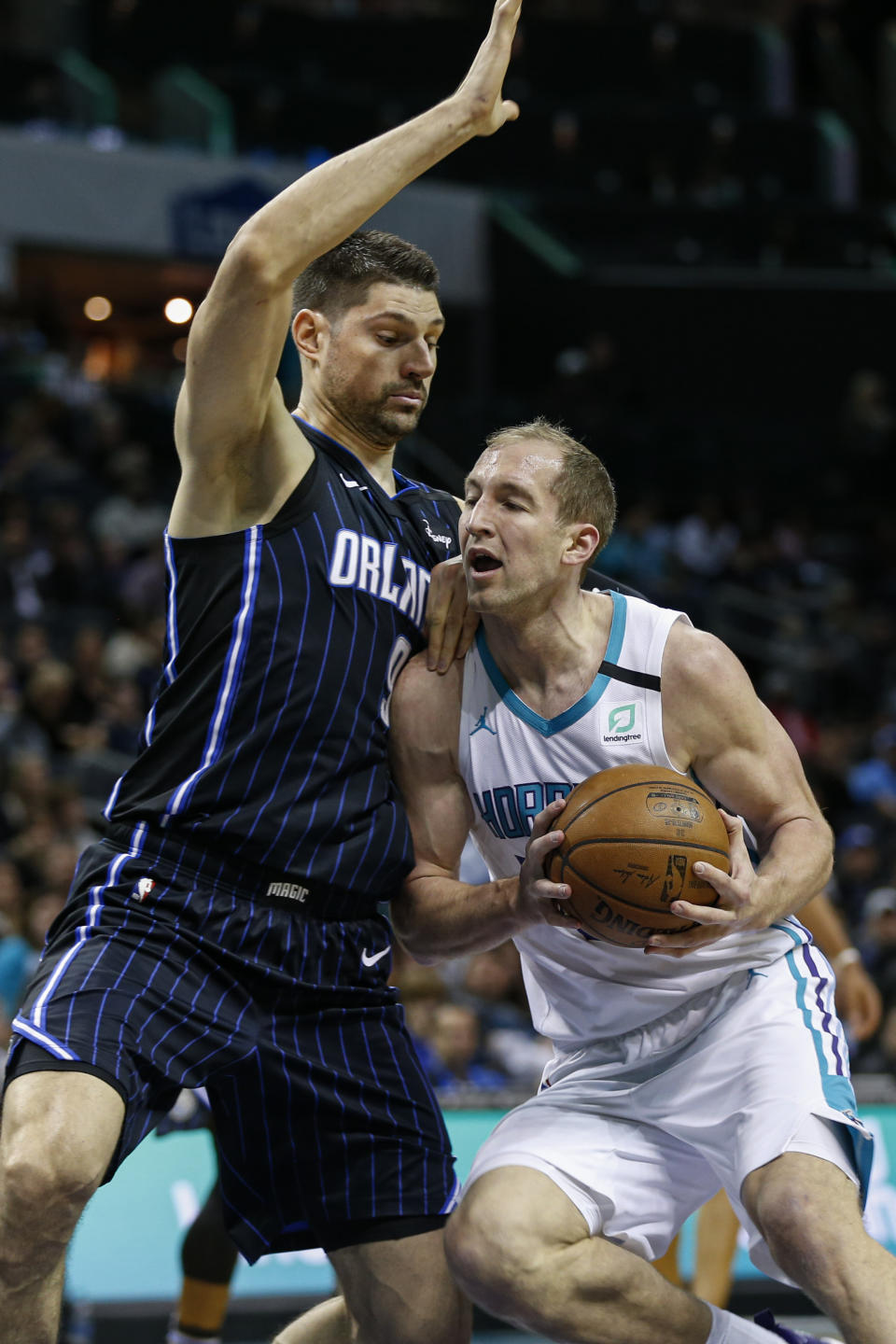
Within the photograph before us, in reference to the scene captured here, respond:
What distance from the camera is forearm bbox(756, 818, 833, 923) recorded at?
353cm

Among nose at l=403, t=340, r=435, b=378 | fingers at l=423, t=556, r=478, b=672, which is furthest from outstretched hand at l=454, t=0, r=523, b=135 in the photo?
fingers at l=423, t=556, r=478, b=672

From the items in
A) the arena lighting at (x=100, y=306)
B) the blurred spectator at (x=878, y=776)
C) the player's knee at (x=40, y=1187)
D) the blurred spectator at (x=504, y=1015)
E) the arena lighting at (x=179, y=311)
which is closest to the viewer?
the player's knee at (x=40, y=1187)

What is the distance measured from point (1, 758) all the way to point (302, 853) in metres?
6.89

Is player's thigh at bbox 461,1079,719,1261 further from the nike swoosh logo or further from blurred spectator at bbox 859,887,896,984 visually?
blurred spectator at bbox 859,887,896,984

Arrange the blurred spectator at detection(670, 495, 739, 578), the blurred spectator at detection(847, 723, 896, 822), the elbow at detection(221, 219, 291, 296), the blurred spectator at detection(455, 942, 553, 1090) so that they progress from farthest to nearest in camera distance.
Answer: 1. the blurred spectator at detection(670, 495, 739, 578)
2. the blurred spectator at detection(847, 723, 896, 822)
3. the blurred spectator at detection(455, 942, 553, 1090)
4. the elbow at detection(221, 219, 291, 296)

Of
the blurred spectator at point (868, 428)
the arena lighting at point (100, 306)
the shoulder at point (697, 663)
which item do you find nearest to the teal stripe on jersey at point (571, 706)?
the shoulder at point (697, 663)

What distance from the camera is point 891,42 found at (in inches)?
910

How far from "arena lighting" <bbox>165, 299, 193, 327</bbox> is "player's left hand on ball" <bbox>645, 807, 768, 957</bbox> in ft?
25.0

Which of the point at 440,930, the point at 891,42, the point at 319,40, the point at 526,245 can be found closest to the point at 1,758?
the point at 440,930

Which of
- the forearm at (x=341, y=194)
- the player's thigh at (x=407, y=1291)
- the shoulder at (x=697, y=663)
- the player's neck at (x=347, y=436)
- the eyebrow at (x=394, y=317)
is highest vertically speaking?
the forearm at (x=341, y=194)

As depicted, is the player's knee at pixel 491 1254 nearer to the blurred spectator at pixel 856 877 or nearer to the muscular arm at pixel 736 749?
the muscular arm at pixel 736 749

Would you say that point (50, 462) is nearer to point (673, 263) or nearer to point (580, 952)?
point (673, 263)

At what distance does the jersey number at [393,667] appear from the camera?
381 cm

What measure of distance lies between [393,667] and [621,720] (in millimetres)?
546
